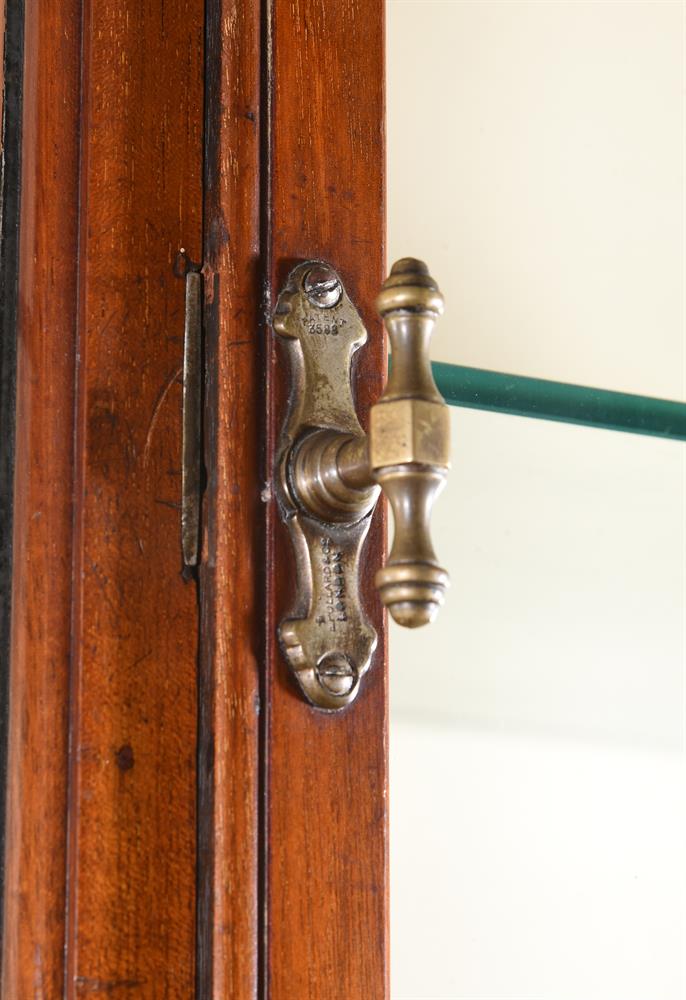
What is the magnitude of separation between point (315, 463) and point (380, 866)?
121mm

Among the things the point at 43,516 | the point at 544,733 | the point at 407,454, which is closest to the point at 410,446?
the point at 407,454

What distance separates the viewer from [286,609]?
0.38 metres

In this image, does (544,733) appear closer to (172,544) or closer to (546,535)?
(546,535)

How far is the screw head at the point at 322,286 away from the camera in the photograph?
0.40m

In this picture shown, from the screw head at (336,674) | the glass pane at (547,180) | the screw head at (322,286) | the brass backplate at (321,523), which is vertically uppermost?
the glass pane at (547,180)

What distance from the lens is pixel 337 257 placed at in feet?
1.33

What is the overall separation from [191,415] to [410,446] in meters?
0.08

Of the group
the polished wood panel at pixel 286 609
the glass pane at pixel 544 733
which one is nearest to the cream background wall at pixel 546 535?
the glass pane at pixel 544 733

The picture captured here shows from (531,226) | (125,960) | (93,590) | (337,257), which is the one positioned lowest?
(125,960)

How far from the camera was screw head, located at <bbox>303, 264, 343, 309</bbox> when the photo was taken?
0.40 m

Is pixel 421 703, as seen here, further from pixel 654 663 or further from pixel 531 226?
pixel 531 226

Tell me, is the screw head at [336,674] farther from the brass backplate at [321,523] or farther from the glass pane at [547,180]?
the glass pane at [547,180]

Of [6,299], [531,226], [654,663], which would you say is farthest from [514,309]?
[6,299]

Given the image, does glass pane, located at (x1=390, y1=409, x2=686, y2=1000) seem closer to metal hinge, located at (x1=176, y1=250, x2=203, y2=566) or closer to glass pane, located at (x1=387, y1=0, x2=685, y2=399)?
A: glass pane, located at (x1=387, y1=0, x2=685, y2=399)
